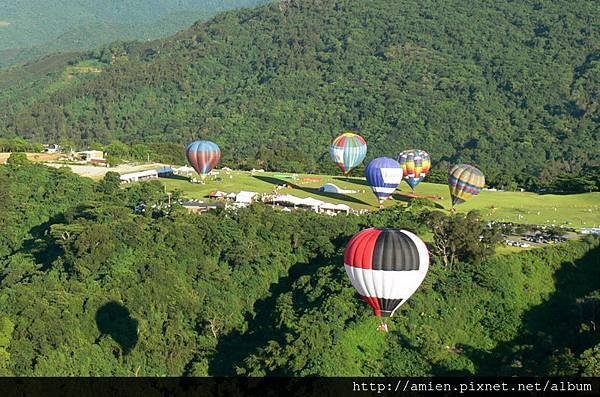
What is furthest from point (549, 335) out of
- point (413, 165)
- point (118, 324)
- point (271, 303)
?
point (413, 165)

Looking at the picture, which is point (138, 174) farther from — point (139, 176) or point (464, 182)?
point (464, 182)

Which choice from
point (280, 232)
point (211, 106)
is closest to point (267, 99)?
point (211, 106)

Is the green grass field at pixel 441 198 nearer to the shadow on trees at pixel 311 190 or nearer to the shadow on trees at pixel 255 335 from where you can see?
the shadow on trees at pixel 311 190

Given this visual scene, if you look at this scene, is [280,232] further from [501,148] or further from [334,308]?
[501,148]

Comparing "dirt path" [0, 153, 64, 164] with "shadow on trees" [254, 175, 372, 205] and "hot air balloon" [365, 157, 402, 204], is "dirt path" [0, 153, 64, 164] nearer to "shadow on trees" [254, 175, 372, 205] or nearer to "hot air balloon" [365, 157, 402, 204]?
"shadow on trees" [254, 175, 372, 205]

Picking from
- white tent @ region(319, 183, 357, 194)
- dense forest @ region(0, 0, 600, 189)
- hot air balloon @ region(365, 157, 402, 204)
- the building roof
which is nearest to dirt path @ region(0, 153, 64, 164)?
the building roof

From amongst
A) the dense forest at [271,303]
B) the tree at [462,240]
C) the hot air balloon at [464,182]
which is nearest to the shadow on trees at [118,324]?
the dense forest at [271,303]
